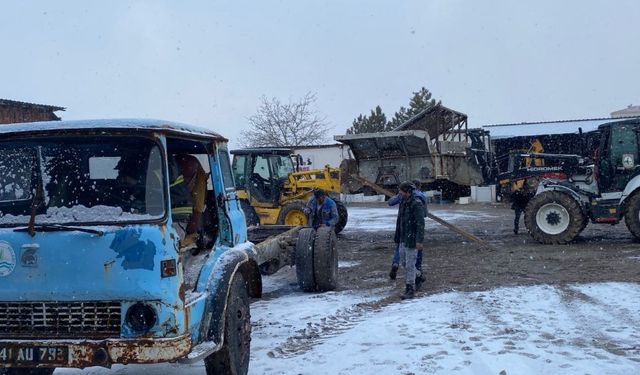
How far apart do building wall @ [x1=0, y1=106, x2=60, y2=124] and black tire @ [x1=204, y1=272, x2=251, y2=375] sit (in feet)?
71.9

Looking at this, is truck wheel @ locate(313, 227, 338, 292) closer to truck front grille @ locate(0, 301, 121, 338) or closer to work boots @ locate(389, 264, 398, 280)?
work boots @ locate(389, 264, 398, 280)

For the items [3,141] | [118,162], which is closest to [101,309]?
[118,162]

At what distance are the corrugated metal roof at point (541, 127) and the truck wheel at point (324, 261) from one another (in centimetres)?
2502

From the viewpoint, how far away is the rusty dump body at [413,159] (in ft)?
53.4

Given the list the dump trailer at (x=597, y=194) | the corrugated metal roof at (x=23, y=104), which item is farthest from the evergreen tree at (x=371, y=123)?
the dump trailer at (x=597, y=194)

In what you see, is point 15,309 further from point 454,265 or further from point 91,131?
point 454,265

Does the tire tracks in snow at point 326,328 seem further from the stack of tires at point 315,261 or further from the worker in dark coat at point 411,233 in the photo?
the stack of tires at point 315,261

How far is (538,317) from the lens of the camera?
7676 mm

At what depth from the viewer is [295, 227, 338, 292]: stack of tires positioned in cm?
952

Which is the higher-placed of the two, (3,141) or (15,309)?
(3,141)

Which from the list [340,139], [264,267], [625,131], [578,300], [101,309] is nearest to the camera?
[101,309]

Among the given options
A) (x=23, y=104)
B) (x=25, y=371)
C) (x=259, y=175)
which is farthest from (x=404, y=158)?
(x=23, y=104)

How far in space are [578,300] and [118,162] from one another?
6.49 m

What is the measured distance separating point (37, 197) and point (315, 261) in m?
5.42
